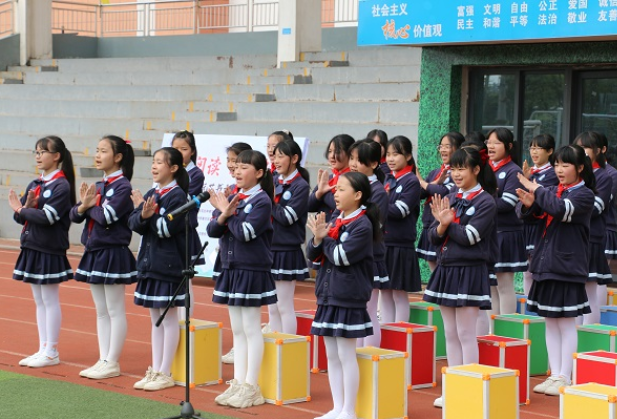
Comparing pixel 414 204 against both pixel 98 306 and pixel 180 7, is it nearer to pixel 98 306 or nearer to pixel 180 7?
pixel 98 306

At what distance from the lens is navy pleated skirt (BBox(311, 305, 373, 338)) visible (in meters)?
6.12

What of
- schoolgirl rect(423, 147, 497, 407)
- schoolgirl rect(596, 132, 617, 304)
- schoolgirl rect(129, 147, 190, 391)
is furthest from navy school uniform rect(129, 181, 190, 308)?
schoolgirl rect(596, 132, 617, 304)

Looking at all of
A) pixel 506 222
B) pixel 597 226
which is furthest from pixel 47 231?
pixel 597 226

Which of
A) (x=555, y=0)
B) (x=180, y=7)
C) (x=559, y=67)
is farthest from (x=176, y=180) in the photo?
(x=180, y=7)

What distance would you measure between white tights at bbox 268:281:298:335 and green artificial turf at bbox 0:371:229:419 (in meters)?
1.55

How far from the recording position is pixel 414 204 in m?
8.16

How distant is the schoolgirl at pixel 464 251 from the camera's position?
258 inches

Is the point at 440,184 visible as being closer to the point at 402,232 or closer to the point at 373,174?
the point at 402,232

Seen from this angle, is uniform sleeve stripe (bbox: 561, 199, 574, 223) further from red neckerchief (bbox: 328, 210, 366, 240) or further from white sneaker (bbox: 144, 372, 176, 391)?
white sneaker (bbox: 144, 372, 176, 391)

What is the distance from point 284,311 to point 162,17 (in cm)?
1579

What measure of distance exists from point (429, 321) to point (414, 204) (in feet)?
2.89

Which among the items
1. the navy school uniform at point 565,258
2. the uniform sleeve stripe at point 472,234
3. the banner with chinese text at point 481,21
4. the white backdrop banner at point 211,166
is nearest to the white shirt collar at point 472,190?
the uniform sleeve stripe at point 472,234

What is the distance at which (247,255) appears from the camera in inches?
264

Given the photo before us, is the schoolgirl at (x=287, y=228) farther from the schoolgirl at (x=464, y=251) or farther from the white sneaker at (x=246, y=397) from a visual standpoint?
the schoolgirl at (x=464, y=251)
